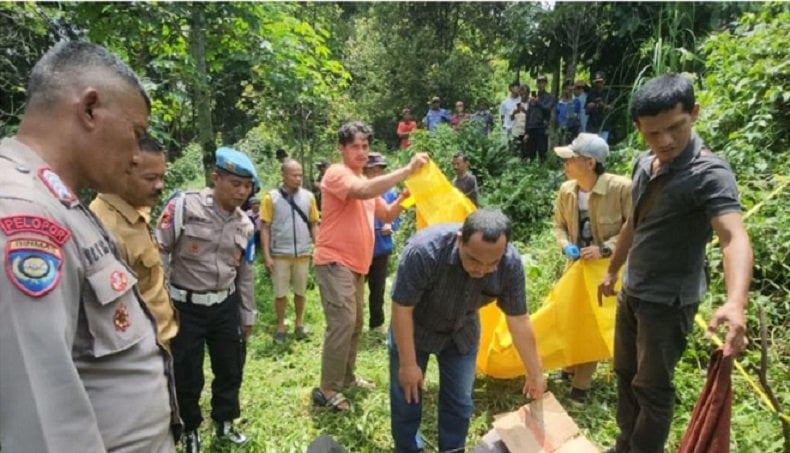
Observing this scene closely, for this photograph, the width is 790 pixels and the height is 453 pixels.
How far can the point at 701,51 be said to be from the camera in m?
7.11

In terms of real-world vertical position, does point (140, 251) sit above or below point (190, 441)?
above

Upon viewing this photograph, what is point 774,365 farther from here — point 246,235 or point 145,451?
point 145,451

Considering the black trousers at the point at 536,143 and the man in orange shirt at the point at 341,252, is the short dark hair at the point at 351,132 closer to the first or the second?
the man in orange shirt at the point at 341,252

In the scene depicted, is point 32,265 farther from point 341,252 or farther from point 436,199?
point 436,199

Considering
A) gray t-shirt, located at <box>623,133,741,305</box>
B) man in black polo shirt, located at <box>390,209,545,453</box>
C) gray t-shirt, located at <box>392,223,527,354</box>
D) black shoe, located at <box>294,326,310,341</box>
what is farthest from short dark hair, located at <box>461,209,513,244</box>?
black shoe, located at <box>294,326,310,341</box>

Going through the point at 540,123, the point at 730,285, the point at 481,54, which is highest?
the point at 481,54

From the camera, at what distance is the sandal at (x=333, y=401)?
3.66 meters

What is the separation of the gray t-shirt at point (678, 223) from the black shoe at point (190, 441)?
8.52ft

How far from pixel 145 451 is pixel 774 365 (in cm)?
385

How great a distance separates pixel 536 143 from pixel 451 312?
8076 mm

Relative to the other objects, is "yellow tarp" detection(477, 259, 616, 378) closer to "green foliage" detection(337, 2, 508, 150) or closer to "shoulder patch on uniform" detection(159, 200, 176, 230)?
"shoulder patch on uniform" detection(159, 200, 176, 230)

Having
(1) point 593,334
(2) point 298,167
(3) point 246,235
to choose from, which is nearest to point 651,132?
(1) point 593,334

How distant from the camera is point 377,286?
5172 mm

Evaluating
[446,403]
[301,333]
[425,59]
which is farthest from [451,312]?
[425,59]
